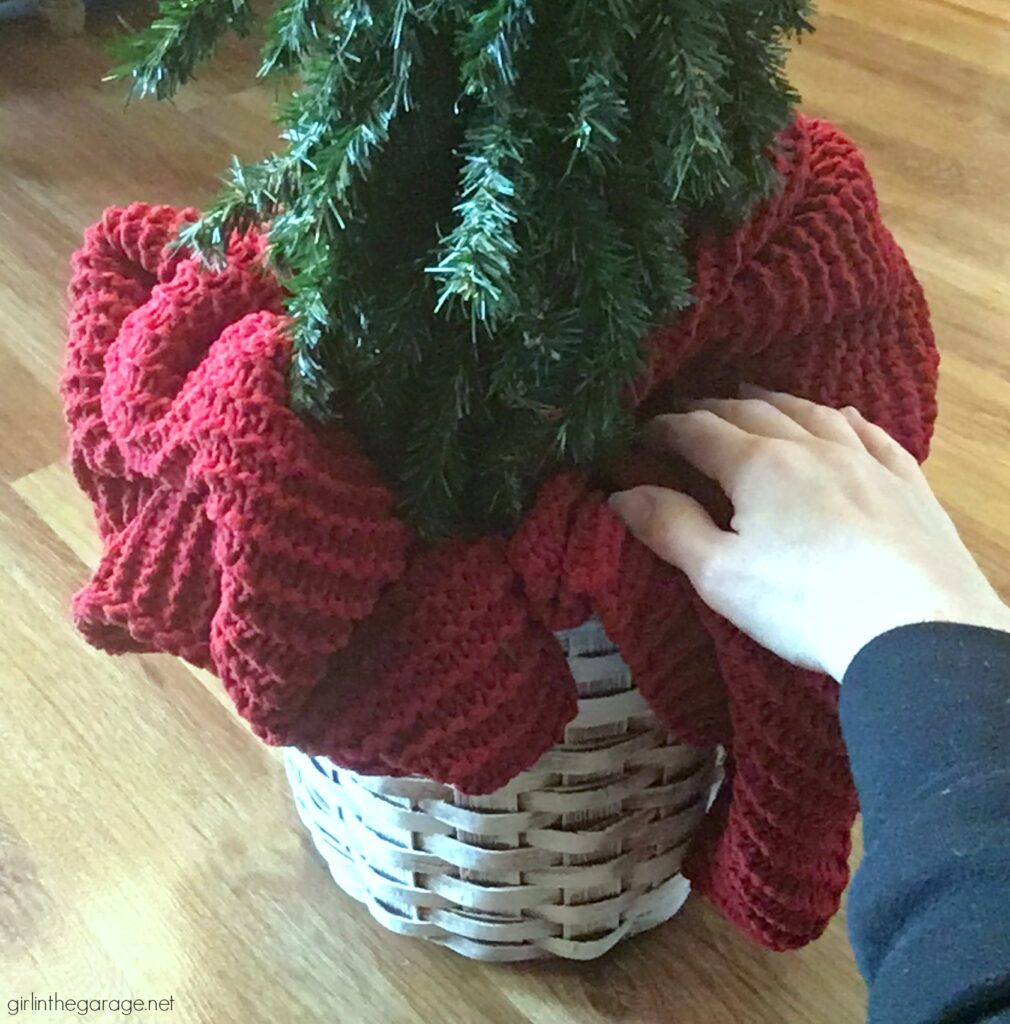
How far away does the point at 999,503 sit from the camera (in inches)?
38.2

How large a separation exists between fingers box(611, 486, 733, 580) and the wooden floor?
31 cm

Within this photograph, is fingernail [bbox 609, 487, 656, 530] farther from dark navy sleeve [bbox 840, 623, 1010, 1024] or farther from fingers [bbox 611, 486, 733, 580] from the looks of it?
dark navy sleeve [bbox 840, 623, 1010, 1024]

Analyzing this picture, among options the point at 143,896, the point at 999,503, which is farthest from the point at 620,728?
the point at 999,503

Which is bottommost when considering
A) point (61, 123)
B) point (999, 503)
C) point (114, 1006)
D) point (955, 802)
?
point (114, 1006)

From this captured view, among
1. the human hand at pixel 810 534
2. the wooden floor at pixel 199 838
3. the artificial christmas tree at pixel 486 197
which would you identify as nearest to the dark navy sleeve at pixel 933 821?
the human hand at pixel 810 534

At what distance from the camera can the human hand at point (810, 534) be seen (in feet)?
1.50

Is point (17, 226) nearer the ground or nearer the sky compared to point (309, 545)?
nearer the ground

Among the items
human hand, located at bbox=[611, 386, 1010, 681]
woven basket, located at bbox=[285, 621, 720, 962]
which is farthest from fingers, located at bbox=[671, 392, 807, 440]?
woven basket, located at bbox=[285, 621, 720, 962]

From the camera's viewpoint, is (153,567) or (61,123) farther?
(61,123)

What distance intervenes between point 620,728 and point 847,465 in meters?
0.17

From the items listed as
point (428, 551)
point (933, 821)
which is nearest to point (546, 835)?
point (428, 551)

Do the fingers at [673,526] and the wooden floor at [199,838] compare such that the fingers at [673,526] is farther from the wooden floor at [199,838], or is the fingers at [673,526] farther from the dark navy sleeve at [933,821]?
the wooden floor at [199,838]

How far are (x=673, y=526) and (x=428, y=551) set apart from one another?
4.0 inches

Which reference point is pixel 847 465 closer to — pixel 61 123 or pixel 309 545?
pixel 309 545
